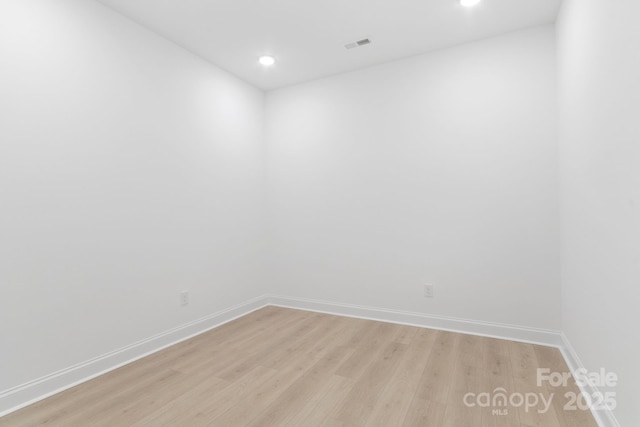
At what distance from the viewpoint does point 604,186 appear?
5.00ft

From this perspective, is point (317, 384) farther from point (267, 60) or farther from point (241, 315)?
point (267, 60)

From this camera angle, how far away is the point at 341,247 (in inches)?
138

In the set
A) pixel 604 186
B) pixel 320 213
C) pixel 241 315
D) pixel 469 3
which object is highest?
pixel 469 3

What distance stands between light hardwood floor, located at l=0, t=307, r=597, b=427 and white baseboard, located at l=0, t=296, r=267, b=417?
0.07 m

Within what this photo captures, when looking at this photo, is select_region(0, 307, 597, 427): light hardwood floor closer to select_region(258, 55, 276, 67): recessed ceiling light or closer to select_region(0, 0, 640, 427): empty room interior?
select_region(0, 0, 640, 427): empty room interior

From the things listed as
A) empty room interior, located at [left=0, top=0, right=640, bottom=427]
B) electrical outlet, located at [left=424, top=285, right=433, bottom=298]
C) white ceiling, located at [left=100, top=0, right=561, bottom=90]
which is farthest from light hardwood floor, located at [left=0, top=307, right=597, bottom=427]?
white ceiling, located at [left=100, top=0, right=561, bottom=90]

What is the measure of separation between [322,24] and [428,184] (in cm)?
173

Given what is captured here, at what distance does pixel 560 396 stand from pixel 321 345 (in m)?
1.65

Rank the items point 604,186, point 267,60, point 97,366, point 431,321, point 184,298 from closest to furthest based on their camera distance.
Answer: point 604,186
point 97,366
point 184,298
point 431,321
point 267,60

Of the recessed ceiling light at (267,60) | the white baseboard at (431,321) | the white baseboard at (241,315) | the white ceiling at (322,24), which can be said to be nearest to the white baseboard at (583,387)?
the white baseboard at (241,315)

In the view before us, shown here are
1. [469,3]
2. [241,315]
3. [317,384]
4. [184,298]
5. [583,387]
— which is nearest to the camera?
[583,387]

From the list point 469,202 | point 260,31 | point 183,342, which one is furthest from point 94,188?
point 469,202

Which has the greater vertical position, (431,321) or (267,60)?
(267,60)

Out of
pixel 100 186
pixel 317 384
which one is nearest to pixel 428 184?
pixel 317 384
